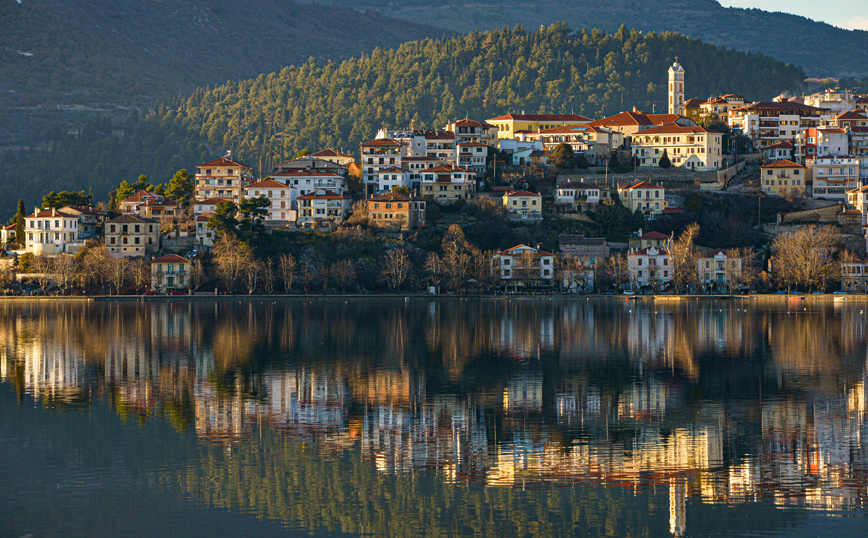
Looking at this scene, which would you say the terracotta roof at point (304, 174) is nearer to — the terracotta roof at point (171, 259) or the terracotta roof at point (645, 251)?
the terracotta roof at point (171, 259)

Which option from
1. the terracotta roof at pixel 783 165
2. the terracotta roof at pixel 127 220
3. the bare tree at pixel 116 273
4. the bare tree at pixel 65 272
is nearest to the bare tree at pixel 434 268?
the bare tree at pixel 116 273

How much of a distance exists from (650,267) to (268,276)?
102ft

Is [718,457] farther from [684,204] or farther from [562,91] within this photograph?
[562,91]

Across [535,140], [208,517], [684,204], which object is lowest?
[208,517]

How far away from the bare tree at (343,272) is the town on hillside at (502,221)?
14 centimetres

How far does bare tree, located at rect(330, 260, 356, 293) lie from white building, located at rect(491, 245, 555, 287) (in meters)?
11.5

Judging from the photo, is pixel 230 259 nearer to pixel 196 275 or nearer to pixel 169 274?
pixel 196 275

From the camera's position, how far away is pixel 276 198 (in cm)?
9606

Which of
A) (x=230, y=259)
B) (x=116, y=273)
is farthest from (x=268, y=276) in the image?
(x=116, y=273)

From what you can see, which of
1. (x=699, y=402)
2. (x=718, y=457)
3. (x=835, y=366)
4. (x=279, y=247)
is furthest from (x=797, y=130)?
(x=718, y=457)

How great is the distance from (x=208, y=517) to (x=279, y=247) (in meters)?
69.7

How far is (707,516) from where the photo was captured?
2000cm

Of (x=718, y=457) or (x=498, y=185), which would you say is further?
(x=498, y=185)

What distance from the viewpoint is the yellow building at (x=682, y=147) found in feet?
331
